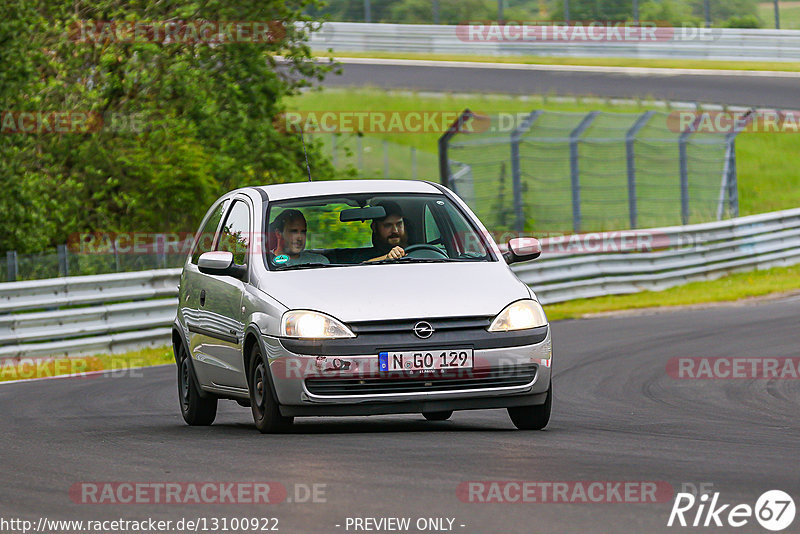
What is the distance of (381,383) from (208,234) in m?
2.95

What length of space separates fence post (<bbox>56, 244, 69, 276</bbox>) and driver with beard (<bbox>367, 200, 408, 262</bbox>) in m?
9.31

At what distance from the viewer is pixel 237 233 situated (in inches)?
392

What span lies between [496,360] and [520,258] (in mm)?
1170

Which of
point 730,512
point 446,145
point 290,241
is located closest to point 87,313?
point 446,145

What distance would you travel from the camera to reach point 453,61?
42.8 meters

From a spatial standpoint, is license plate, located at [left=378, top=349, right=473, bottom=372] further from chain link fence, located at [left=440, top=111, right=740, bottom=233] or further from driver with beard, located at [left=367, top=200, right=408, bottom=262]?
chain link fence, located at [left=440, top=111, right=740, bottom=233]

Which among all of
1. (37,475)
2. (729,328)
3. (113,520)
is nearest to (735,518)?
(113,520)

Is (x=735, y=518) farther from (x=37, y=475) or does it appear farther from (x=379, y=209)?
(x=379, y=209)

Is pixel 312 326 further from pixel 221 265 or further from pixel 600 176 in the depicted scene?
pixel 600 176

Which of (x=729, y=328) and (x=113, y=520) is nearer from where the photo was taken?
(x=113, y=520)

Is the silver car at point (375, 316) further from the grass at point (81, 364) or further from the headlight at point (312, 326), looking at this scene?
the grass at point (81, 364)

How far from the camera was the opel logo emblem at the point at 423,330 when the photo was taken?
823cm

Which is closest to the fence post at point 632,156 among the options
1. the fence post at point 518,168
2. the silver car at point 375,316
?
the fence post at point 518,168

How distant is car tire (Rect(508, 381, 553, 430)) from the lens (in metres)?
8.77
